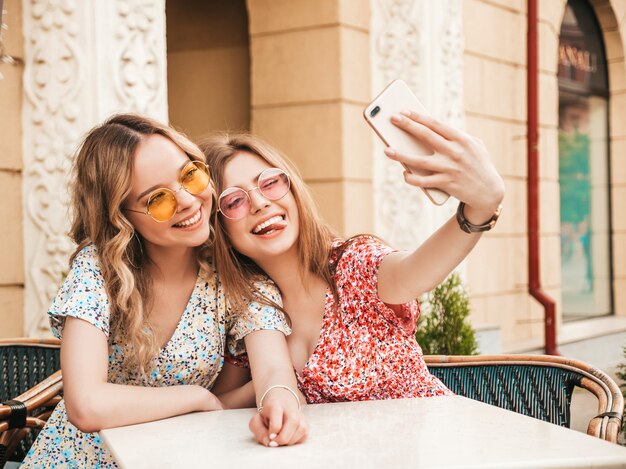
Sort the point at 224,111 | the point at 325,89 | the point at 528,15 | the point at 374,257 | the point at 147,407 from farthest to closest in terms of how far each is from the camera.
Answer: the point at 528,15, the point at 224,111, the point at 325,89, the point at 374,257, the point at 147,407

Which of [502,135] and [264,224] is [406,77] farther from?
[264,224]

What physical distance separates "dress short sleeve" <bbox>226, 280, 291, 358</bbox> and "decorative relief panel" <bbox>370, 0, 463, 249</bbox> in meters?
3.55

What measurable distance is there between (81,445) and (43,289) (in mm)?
1745

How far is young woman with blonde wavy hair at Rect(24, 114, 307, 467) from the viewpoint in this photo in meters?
2.15

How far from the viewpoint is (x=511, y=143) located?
761 centimetres

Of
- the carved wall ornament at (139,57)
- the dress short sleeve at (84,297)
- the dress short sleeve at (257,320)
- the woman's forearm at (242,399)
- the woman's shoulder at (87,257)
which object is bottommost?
the woman's forearm at (242,399)

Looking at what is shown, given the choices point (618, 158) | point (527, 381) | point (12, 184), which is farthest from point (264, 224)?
point (618, 158)

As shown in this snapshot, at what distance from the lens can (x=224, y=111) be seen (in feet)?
21.5

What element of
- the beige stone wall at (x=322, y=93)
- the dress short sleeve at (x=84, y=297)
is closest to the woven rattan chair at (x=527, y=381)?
the dress short sleeve at (x=84, y=297)

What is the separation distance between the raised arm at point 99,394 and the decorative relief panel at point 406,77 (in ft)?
12.9

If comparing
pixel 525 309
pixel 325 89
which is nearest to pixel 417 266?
pixel 325 89

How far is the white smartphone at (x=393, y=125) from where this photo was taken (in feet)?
6.01

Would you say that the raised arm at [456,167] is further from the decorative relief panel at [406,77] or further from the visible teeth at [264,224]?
the decorative relief panel at [406,77]

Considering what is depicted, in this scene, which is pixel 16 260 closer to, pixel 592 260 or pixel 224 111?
pixel 224 111
